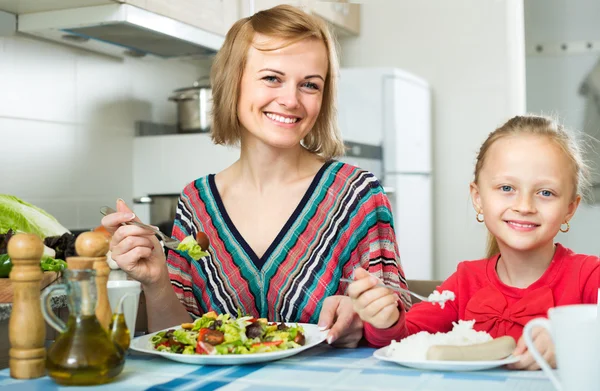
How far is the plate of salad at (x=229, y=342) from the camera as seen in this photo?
39.6 inches

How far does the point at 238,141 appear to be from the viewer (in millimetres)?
1760

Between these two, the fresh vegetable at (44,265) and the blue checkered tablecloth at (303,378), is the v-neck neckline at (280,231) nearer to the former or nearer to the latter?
the fresh vegetable at (44,265)

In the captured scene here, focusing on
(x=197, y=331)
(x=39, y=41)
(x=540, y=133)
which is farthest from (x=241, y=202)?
(x=39, y=41)

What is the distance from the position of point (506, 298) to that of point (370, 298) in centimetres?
34

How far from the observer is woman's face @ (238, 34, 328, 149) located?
4.98 feet

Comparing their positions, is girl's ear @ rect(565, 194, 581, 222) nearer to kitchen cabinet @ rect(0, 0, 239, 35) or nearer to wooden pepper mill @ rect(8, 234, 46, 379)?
wooden pepper mill @ rect(8, 234, 46, 379)

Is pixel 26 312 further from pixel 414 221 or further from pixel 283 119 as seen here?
pixel 414 221

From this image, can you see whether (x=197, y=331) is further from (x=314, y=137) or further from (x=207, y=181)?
(x=314, y=137)

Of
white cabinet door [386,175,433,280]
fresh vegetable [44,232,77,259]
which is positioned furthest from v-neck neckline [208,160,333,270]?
white cabinet door [386,175,433,280]

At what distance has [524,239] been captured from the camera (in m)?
1.25

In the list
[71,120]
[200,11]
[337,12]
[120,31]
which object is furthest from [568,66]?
[71,120]

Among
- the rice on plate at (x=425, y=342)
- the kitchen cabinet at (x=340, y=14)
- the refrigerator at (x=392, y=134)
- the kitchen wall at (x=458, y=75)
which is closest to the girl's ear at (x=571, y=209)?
the rice on plate at (x=425, y=342)

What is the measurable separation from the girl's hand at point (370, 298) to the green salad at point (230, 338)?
10 cm

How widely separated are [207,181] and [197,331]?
62 cm
